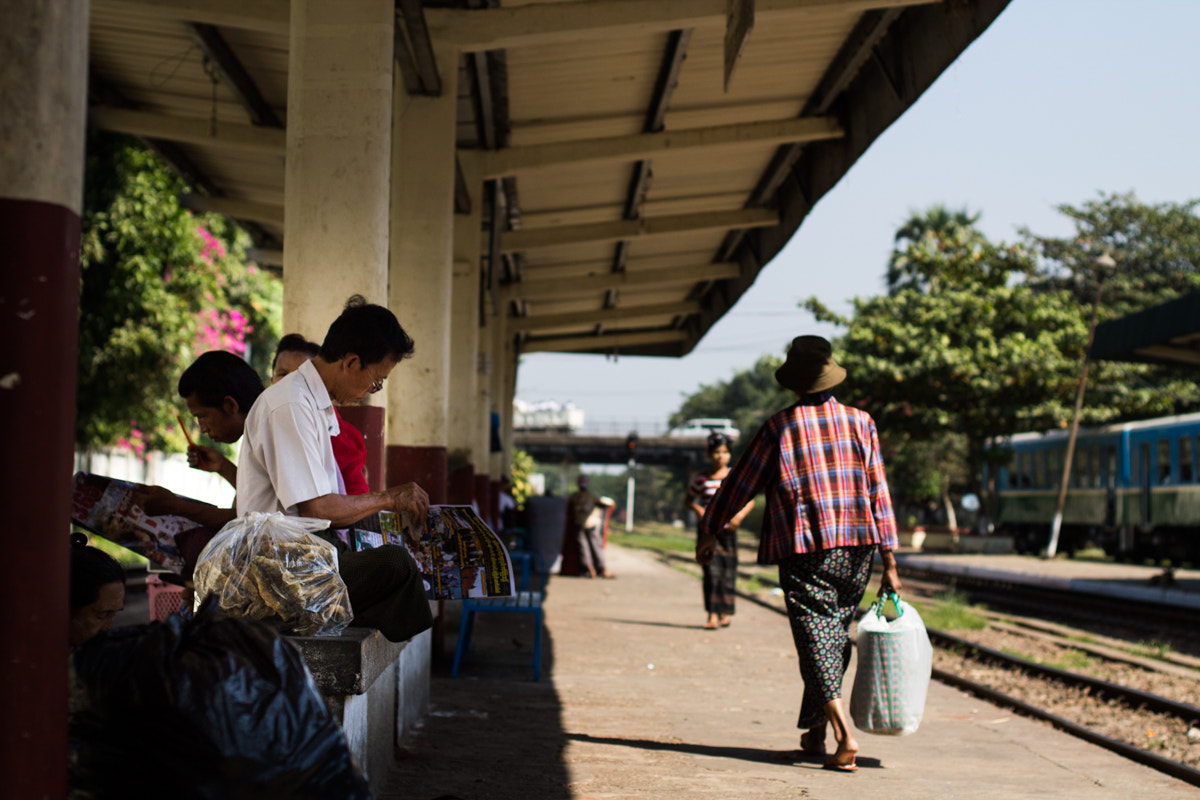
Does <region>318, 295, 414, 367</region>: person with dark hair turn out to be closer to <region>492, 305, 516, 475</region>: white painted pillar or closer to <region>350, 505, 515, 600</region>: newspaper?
<region>350, 505, 515, 600</region>: newspaper

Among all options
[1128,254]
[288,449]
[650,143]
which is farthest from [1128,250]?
[288,449]

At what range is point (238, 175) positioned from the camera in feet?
50.0

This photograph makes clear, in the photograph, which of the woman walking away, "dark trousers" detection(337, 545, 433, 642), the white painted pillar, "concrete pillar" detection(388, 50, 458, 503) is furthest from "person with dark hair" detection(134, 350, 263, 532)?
the white painted pillar

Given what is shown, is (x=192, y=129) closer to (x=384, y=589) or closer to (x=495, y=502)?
(x=495, y=502)

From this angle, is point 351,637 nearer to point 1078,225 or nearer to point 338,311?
point 338,311

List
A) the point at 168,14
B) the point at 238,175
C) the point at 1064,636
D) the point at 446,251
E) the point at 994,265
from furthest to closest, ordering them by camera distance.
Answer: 1. the point at 994,265
2. the point at 238,175
3. the point at 1064,636
4. the point at 446,251
5. the point at 168,14

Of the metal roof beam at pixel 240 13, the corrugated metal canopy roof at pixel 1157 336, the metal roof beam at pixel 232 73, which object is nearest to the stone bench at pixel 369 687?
the metal roof beam at pixel 240 13

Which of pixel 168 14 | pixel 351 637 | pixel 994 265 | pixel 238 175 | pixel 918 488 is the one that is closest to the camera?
pixel 351 637

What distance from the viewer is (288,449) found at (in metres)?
3.56

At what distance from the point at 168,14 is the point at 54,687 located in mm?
7659

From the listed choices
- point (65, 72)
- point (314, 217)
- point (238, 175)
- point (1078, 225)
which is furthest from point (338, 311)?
point (1078, 225)

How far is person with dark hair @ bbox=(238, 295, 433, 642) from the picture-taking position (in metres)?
3.57

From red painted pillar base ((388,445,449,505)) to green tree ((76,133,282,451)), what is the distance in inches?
476

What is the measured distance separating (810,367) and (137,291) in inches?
666
